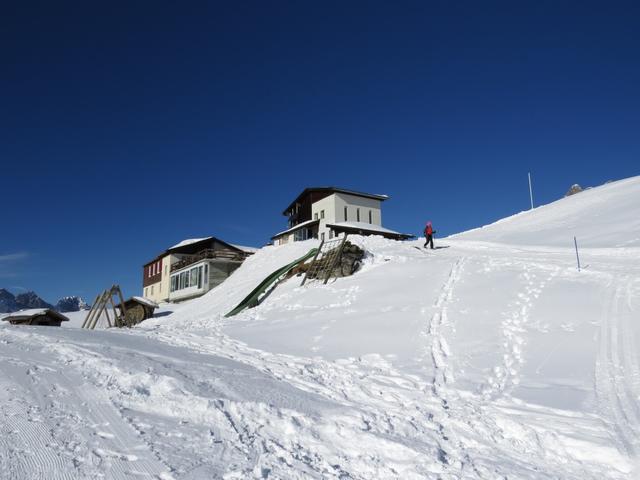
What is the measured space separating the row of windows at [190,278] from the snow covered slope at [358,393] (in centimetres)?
2945

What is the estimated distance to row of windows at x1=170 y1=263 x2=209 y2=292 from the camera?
44.0 m

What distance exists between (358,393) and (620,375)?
4.70 m

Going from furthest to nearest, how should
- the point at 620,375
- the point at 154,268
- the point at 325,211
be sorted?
1. the point at 154,268
2. the point at 325,211
3. the point at 620,375

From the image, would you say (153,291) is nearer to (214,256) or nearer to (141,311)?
(214,256)

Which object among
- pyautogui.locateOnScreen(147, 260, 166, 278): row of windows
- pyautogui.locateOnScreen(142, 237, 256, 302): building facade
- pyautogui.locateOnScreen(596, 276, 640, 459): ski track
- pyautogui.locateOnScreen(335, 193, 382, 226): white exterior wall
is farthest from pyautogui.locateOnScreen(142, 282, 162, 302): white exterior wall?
pyautogui.locateOnScreen(596, 276, 640, 459): ski track

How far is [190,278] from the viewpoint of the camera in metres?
46.5

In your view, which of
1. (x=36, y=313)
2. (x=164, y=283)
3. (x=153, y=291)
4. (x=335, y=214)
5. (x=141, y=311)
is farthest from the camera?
(x=153, y=291)

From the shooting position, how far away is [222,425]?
5.49m

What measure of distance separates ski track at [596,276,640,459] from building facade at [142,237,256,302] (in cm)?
3670

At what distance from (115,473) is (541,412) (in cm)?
598

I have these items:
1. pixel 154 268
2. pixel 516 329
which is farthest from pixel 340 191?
pixel 516 329

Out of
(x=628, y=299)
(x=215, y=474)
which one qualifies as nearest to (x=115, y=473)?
(x=215, y=474)

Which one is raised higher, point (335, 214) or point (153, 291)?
point (335, 214)

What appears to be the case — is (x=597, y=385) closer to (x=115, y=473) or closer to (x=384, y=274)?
(x=115, y=473)
